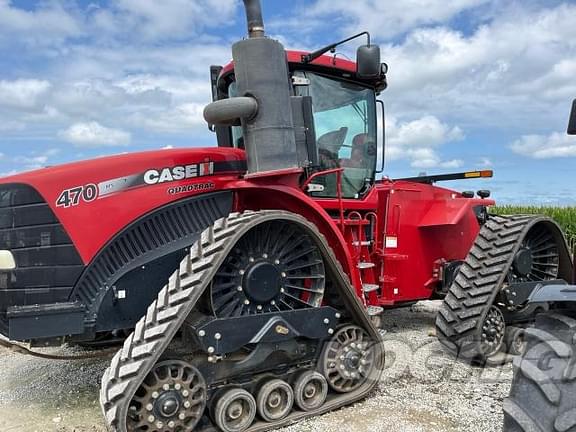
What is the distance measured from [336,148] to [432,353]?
2365 mm

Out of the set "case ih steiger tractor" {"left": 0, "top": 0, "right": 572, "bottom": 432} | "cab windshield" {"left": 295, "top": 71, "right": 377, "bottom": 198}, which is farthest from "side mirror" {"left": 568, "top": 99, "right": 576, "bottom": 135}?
"cab windshield" {"left": 295, "top": 71, "right": 377, "bottom": 198}

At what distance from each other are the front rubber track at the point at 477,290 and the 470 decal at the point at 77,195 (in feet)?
11.6

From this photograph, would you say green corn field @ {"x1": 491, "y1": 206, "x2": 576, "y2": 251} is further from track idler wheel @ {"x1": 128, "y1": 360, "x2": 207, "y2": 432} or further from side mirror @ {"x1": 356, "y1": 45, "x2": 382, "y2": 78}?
track idler wheel @ {"x1": 128, "y1": 360, "x2": 207, "y2": 432}

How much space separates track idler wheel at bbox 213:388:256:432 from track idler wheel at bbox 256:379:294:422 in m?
0.07

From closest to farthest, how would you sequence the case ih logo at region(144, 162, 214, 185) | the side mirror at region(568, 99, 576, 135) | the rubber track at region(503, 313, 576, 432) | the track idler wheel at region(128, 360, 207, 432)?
the rubber track at region(503, 313, 576, 432) < the side mirror at region(568, 99, 576, 135) < the track idler wheel at region(128, 360, 207, 432) < the case ih logo at region(144, 162, 214, 185)

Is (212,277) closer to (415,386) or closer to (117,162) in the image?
(117,162)

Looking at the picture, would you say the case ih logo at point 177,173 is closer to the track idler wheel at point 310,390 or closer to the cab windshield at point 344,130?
the cab windshield at point 344,130

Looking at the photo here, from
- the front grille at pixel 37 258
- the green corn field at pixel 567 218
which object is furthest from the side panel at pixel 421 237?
the green corn field at pixel 567 218

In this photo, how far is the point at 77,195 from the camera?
3.89 meters

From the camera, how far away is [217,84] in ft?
18.7

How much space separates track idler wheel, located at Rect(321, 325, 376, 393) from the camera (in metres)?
4.44

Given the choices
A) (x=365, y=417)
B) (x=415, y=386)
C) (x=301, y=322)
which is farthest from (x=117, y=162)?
(x=415, y=386)

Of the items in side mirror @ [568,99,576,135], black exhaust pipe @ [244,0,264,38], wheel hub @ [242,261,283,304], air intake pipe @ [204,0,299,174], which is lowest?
wheel hub @ [242,261,283,304]

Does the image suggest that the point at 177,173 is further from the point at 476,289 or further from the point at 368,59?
the point at 476,289
